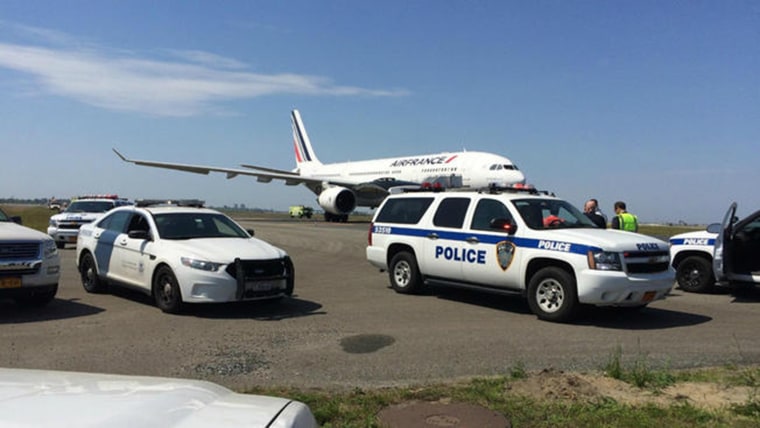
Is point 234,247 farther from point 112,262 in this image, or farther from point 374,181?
point 374,181

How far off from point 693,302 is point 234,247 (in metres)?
7.96

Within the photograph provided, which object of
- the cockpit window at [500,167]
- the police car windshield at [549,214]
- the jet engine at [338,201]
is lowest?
the police car windshield at [549,214]

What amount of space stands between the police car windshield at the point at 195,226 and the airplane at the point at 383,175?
56.8ft

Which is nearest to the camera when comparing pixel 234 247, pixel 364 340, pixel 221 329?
pixel 364 340

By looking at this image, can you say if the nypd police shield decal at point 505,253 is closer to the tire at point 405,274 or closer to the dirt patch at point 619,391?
the tire at point 405,274

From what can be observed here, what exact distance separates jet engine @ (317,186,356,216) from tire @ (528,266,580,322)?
2805cm

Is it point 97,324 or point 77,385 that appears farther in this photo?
point 97,324

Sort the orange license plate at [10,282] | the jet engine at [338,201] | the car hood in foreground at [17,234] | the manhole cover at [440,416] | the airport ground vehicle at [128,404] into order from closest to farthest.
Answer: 1. the airport ground vehicle at [128,404]
2. the manhole cover at [440,416]
3. the orange license plate at [10,282]
4. the car hood in foreground at [17,234]
5. the jet engine at [338,201]

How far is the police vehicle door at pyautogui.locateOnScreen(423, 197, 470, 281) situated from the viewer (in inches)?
412

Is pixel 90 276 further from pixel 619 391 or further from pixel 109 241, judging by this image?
pixel 619 391

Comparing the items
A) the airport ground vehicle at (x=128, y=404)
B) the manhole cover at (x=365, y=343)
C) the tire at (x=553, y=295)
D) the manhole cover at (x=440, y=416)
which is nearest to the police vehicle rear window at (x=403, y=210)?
the tire at (x=553, y=295)

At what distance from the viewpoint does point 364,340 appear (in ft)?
25.1

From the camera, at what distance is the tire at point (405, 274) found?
11352mm

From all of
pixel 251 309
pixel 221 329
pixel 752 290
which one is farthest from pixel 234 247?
pixel 752 290
